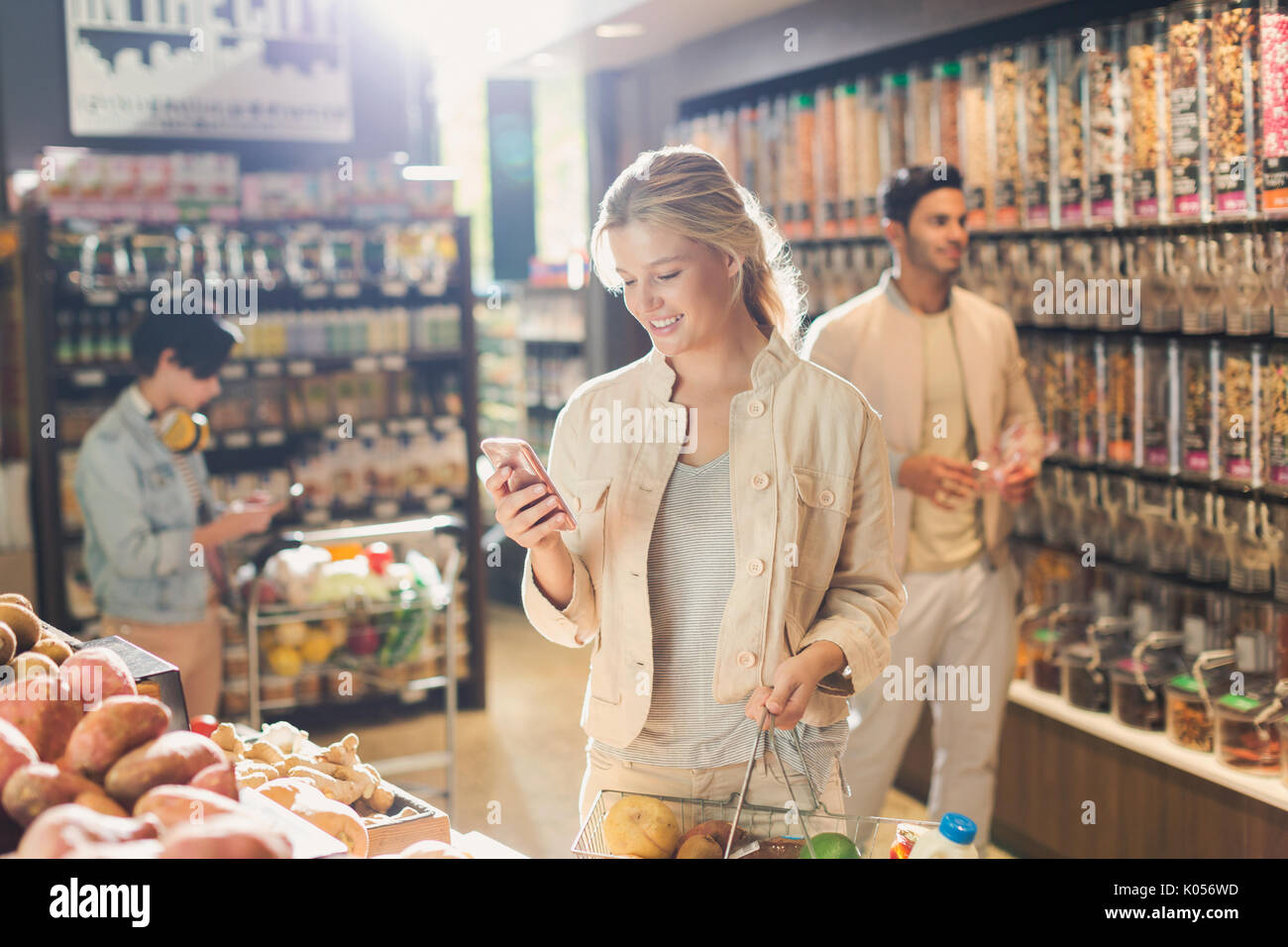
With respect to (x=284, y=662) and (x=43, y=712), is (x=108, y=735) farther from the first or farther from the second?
(x=284, y=662)

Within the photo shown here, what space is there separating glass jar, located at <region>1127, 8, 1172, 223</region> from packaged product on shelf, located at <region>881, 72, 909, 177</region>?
114 centimetres

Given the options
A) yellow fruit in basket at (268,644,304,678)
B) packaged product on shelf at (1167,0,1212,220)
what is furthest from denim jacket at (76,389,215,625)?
packaged product on shelf at (1167,0,1212,220)

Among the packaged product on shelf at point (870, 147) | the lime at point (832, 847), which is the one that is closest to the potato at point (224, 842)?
the lime at point (832, 847)

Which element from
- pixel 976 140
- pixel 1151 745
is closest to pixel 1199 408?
pixel 1151 745

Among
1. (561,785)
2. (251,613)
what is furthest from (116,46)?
(561,785)

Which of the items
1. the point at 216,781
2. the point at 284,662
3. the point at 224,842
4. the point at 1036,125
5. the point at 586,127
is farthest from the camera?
the point at 586,127

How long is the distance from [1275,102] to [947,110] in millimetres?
1443

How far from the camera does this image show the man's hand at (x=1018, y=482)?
11.1 ft

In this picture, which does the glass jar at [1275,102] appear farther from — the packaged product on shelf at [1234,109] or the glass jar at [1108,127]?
the glass jar at [1108,127]

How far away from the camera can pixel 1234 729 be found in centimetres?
318

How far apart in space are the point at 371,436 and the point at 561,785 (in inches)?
74.5

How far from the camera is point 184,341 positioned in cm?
368

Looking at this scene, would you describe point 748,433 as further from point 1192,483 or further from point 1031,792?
point 1031,792
